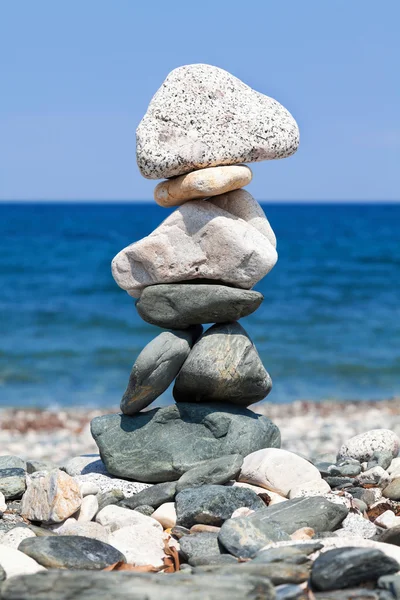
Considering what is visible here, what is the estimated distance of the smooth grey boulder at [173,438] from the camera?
5906 mm

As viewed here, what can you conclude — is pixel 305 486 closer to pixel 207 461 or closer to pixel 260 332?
pixel 207 461

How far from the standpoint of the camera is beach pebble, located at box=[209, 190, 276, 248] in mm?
6184

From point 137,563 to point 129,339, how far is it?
14.0 metres

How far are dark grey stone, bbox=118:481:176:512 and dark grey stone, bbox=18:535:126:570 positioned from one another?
0.93 metres

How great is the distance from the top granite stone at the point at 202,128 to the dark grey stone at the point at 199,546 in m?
2.60

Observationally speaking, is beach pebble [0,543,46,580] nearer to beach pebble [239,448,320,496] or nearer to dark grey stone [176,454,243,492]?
dark grey stone [176,454,243,492]

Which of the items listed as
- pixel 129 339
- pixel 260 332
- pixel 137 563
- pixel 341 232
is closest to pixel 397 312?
pixel 260 332

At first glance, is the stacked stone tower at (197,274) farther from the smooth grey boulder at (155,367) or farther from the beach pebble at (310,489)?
the beach pebble at (310,489)

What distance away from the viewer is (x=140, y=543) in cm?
471

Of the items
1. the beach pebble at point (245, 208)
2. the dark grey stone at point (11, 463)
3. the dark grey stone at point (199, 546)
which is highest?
the beach pebble at point (245, 208)

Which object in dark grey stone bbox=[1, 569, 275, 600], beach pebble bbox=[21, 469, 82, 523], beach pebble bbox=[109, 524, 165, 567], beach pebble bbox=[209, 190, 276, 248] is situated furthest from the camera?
beach pebble bbox=[209, 190, 276, 248]

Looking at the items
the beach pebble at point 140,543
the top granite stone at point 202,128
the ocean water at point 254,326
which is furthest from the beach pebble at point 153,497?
the ocean water at point 254,326

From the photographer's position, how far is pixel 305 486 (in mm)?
5523

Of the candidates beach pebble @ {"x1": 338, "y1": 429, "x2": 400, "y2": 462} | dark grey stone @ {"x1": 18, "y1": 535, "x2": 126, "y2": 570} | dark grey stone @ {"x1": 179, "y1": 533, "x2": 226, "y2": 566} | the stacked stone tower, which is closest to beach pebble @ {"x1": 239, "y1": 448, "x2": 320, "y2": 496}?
the stacked stone tower
